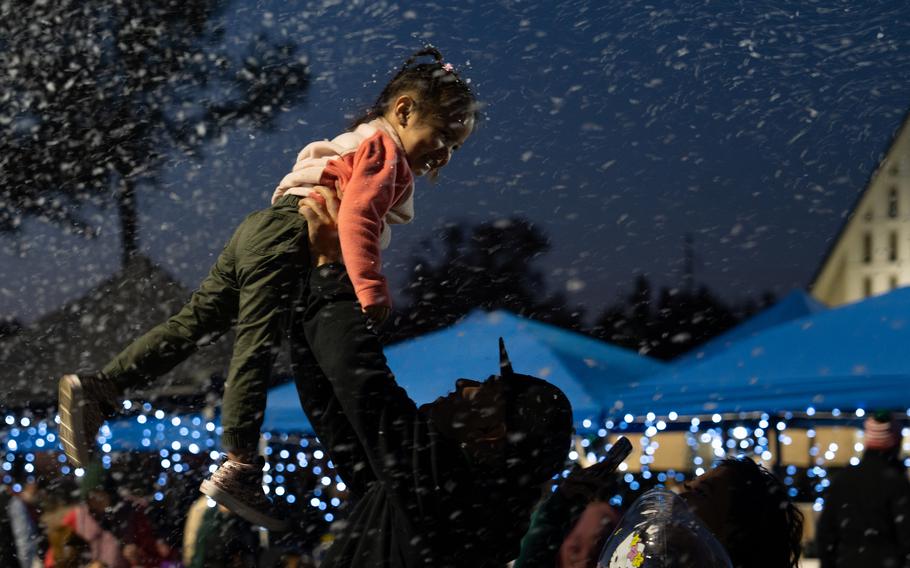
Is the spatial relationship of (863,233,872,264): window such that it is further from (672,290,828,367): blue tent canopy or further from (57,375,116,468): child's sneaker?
(57,375,116,468): child's sneaker

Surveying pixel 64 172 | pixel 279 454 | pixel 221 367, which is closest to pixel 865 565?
pixel 221 367

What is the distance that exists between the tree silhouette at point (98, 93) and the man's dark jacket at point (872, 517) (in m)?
2.36

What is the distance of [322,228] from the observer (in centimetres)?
143

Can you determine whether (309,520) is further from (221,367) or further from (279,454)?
(221,367)

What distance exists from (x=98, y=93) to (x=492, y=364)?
4.21 m

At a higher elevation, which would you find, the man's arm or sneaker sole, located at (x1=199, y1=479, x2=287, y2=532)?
the man's arm

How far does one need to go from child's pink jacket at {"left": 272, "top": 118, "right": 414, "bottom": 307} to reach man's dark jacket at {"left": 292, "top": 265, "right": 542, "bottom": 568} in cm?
17

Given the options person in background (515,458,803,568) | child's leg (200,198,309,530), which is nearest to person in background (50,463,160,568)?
child's leg (200,198,309,530)

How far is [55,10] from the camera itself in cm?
801

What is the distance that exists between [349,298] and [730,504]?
731 mm

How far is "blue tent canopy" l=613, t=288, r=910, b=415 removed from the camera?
375 centimetres

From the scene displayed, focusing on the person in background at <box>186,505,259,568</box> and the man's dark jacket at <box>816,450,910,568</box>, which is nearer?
the person in background at <box>186,505,259,568</box>

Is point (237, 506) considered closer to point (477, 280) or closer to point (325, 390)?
point (325, 390)

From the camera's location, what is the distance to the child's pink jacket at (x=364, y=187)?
1.47m
